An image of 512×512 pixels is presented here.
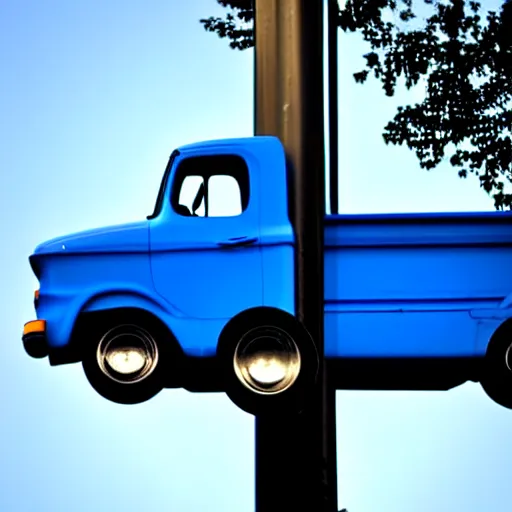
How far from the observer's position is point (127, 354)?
470cm

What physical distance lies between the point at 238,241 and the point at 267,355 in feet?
2.06

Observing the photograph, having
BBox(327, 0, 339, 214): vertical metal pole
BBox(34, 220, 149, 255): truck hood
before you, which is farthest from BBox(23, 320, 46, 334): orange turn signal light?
BBox(327, 0, 339, 214): vertical metal pole

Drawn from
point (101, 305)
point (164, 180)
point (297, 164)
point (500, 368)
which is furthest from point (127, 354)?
point (500, 368)

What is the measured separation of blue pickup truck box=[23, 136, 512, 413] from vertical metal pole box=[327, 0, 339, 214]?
1236 mm

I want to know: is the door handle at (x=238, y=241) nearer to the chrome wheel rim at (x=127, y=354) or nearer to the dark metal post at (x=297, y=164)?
the dark metal post at (x=297, y=164)

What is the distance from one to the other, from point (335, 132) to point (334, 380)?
1840 millimetres

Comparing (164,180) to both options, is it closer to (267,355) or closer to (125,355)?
(125,355)

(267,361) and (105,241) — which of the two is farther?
(105,241)

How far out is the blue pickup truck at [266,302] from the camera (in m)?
4.54

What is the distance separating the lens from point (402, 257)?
4.87 metres

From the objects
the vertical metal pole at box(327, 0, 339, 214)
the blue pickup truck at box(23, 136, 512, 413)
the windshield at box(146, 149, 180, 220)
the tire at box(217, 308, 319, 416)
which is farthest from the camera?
the vertical metal pole at box(327, 0, 339, 214)

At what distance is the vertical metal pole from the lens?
607cm

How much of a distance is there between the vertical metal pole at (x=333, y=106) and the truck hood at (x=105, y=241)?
4.84ft

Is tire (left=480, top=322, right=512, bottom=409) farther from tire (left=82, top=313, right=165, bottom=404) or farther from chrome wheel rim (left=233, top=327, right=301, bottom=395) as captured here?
tire (left=82, top=313, right=165, bottom=404)
